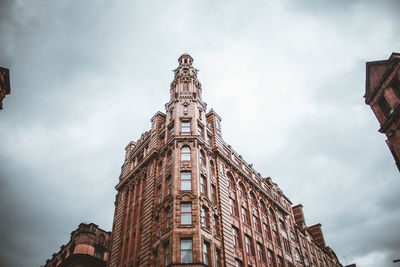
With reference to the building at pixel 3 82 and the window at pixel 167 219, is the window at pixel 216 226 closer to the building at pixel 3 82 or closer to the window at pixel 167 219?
the window at pixel 167 219

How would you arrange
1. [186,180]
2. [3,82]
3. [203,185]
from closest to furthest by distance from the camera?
[3,82]
[186,180]
[203,185]

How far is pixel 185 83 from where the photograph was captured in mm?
47531

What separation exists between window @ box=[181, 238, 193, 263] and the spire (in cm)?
2182

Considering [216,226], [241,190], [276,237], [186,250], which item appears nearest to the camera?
[186,250]

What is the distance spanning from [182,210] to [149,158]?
1180 cm

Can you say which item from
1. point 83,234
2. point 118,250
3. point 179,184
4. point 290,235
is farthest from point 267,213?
point 83,234

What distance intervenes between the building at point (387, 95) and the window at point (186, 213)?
2030cm

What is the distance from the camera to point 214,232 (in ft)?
103

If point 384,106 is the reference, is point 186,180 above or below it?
below

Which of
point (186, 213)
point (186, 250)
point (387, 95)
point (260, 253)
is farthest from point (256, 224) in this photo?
point (387, 95)

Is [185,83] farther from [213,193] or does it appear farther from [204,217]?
[204,217]

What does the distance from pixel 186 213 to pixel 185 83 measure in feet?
76.9

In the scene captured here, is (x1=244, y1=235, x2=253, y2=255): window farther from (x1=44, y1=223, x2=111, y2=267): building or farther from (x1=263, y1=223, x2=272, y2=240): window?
(x1=44, y1=223, x2=111, y2=267): building

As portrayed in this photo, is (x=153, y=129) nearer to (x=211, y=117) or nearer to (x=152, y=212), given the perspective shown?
(x=211, y=117)
